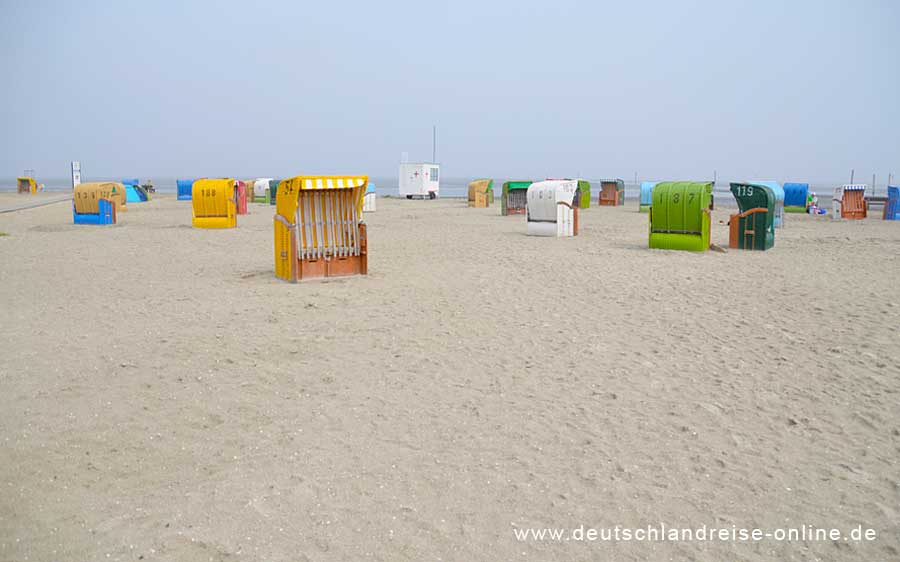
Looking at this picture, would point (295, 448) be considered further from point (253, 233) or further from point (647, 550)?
point (253, 233)

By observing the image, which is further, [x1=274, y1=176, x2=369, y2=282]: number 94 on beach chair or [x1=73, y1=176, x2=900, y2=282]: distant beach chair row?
[x1=73, y1=176, x2=900, y2=282]: distant beach chair row

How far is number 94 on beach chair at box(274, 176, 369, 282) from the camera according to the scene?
36.5 ft

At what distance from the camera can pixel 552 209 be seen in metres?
18.7

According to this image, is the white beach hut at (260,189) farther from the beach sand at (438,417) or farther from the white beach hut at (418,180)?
the beach sand at (438,417)

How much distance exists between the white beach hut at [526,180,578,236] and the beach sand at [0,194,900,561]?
7783mm

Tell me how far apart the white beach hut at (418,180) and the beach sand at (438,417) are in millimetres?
36252

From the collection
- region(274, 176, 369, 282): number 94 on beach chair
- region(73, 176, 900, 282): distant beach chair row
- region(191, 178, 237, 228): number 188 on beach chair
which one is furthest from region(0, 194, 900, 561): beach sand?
region(191, 178, 237, 228): number 188 on beach chair

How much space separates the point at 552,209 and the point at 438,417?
13894 mm

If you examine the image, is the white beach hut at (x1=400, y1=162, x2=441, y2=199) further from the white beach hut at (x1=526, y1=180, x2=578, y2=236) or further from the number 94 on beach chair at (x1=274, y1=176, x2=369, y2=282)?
the number 94 on beach chair at (x1=274, y1=176, x2=369, y2=282)

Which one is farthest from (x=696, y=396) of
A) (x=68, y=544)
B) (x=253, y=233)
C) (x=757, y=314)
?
(x=253, y=233)

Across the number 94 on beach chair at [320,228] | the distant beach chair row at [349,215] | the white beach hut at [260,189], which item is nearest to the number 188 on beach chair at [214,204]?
the distant beach chair row at [349,215]

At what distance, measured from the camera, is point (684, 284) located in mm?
11023

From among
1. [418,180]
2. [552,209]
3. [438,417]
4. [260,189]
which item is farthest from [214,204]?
[418,180]

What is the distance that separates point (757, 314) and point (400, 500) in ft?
20.7
